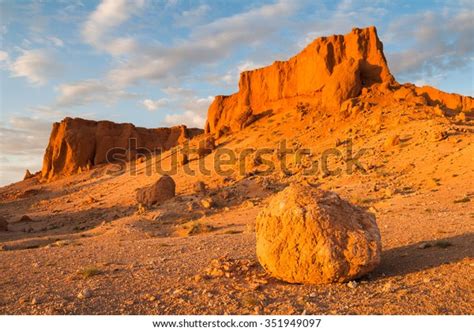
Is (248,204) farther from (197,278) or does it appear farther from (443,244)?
(197,278)

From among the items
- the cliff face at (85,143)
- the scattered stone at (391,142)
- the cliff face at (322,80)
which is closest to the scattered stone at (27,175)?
the cliff face at (85,143)

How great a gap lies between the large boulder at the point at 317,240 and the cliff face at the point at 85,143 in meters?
51.8

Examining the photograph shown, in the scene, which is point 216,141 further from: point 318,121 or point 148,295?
point 148,295

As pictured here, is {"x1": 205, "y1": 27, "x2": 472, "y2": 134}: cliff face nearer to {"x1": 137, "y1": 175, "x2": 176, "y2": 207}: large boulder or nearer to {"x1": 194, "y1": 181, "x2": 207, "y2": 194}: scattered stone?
{"x1": 194, "y1": 181, "x2": 207, "y2": 194}: scattered stone

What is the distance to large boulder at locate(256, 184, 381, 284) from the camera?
20.5 feet

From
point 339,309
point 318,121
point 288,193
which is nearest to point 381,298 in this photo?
point 339,309

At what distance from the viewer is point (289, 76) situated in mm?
44312

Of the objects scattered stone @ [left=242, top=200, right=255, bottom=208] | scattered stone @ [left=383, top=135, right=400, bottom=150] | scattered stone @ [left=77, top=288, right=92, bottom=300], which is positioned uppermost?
scattered stone @ [left=383, top=135, right=400, bottom=150]

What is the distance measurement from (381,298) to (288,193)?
212 cm

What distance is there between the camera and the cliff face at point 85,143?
182 ft

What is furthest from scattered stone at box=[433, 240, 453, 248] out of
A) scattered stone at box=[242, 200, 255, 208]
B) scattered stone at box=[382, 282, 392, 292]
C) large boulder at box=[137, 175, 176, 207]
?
large boulder at box=[137, 175, 176, 207]

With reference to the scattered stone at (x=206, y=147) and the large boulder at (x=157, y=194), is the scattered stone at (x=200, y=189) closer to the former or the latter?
the large boulder at (x=157, y=194)

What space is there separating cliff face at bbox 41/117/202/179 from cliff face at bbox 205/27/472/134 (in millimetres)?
14501

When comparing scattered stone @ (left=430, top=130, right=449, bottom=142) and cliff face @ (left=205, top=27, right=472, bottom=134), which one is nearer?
scattered stone @ (left=430, top=130, right=449, bottom=142)
